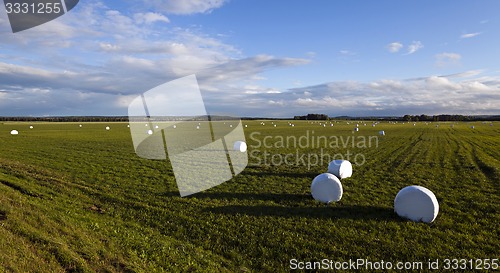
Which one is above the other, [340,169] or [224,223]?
[340,169]

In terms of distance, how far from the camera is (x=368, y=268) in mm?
9328

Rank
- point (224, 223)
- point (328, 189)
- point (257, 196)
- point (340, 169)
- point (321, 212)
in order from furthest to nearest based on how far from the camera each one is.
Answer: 1. point (340, 169)
2. point (257, 196)
3. point (328, 189)
4. point (321, 212)
5. point (224, 223)

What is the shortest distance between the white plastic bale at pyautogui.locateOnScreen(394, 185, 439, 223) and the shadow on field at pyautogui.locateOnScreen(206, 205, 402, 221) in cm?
56

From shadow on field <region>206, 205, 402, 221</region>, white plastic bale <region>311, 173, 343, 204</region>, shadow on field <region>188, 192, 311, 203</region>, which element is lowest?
shadow on field <region>206, 205, 402, 221</region>

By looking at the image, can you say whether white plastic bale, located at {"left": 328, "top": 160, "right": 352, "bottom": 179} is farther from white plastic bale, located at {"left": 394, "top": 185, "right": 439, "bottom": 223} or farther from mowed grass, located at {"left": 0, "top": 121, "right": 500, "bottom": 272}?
white plastic bale, located at {"left": 394, "top": 185, "right": 439, "bottom": 223}

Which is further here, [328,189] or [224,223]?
[328,189]

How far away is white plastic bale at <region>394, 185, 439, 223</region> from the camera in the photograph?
12.4m

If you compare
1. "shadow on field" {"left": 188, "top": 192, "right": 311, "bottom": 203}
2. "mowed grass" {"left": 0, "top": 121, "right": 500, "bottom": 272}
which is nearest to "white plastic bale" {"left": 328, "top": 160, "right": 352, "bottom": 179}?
"mowed grass" {"left": 0, "top": 121, "right": 500, "bottom": 272}

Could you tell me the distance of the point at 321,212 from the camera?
13.9m

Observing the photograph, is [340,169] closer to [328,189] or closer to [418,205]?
[328,189]

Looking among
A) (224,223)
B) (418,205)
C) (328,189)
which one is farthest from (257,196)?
(418,205)

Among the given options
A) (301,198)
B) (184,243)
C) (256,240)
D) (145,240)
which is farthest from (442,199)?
(145,240)

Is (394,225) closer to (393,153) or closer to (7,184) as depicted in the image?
(7,184)

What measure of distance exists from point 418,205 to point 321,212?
400 cm
